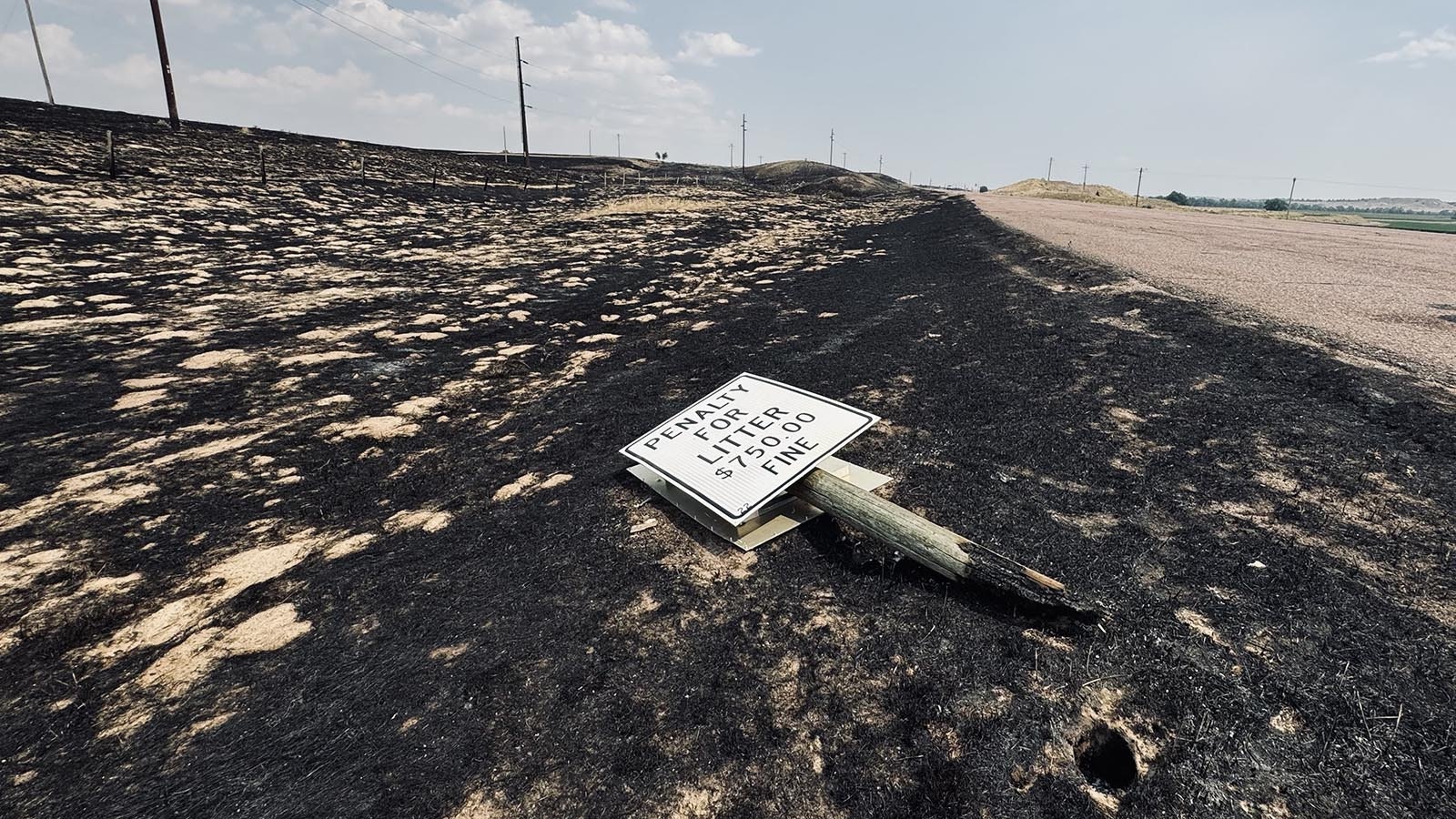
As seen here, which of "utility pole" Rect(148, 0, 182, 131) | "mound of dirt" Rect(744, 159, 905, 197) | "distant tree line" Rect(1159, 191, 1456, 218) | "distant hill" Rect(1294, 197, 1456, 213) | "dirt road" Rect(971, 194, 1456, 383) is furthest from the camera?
"distant hill" Rect(1294, 197, 1456, 213)

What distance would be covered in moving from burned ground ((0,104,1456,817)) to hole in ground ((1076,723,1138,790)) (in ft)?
0.03

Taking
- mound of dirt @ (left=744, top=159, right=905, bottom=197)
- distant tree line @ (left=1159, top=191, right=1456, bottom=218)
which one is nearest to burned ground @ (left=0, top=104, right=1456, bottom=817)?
mound of dirt @ (left=744, top=159, right=905, bottom=197)

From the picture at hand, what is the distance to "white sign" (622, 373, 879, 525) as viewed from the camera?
2.42 metres

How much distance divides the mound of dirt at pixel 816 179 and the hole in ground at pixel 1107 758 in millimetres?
32247

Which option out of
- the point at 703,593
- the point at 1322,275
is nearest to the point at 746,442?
the point at 703,593

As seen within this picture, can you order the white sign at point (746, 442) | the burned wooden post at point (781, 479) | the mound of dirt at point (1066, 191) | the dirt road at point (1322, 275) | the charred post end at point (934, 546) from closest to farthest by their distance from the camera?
the charred post end at point (934, 546)
the burned wooden post at point (781, 479)
the white sign at point (746, 442)
the dirt road at point (1322, 275)
the mound of dirt at point (1066, 191)

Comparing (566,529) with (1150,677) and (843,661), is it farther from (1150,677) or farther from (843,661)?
(1150,677)

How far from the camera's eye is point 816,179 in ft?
129

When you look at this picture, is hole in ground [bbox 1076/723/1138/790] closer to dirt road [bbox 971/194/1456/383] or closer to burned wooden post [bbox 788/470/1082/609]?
burned wooden post [bbox 788/470/1082/609]

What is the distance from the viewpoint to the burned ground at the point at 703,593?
58.1 inches

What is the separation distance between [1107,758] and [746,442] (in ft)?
5.41

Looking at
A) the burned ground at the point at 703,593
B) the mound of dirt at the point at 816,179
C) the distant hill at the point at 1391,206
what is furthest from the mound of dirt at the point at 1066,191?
the distant hill at the point at 1391,206

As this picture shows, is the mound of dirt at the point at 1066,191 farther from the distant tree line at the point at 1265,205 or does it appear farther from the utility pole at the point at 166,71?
the utility pole at the point at 166,71

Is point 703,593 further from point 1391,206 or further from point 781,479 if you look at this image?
point 1391,206
